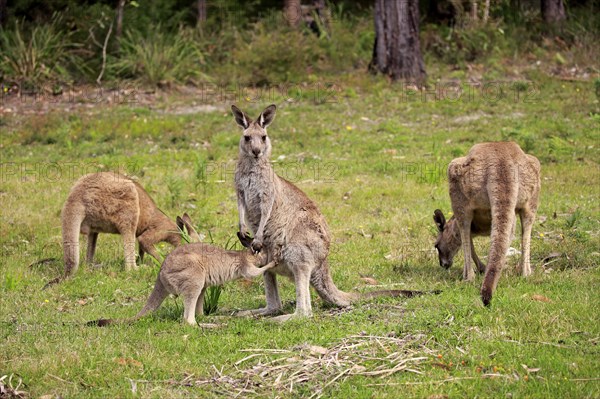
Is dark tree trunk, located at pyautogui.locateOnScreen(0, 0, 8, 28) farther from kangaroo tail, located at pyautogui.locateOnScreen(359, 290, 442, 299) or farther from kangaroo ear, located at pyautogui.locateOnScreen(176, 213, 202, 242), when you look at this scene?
kangaroo tail, located at pyautogui.locateOnScreen(359, 290, 442, 299)

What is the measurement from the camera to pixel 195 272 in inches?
245

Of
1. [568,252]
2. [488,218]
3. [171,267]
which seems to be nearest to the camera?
[171,267]

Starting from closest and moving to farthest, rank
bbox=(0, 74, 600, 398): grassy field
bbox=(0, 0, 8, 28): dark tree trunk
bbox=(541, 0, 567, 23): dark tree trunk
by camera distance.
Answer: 1. bbox=(0, 74, 600, 398): grassy field
2. bbox=(0, 0, 8, 28): dark tree trunk
3. bbox=(541, 0, 567, 23): dark tree trunk

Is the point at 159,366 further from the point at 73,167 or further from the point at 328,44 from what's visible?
the point at 328,44

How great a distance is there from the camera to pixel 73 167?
12.4 m

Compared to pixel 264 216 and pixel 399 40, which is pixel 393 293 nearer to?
pixel 264 216

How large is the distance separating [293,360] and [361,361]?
0.43 meters

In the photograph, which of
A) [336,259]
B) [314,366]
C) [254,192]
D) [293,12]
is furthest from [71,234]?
[293,12]

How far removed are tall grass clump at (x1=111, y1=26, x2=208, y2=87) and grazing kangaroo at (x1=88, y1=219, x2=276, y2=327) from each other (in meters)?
10.8

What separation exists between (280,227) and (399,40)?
34.0ft

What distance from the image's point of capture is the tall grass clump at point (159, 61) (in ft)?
55.2

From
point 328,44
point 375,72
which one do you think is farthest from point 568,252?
point 328,44

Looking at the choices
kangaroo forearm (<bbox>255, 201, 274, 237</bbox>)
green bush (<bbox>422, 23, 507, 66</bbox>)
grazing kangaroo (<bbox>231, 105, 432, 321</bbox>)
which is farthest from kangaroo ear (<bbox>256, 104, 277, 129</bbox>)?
green bush (<bbox>422, 23, 507, 66</bbox>)

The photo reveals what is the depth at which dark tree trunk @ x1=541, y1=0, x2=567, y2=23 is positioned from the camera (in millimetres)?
19547
